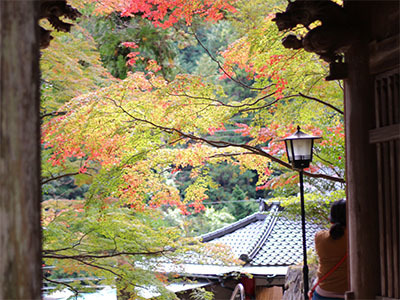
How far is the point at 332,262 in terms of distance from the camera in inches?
130

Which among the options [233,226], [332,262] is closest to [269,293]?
[233,226]

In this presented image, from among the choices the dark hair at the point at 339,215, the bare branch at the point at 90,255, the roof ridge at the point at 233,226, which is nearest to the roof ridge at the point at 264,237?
the roof ridge at the point at 233,226

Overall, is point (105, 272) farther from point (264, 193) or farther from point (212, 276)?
point (264, 193)

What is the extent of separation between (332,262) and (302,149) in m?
2.17
